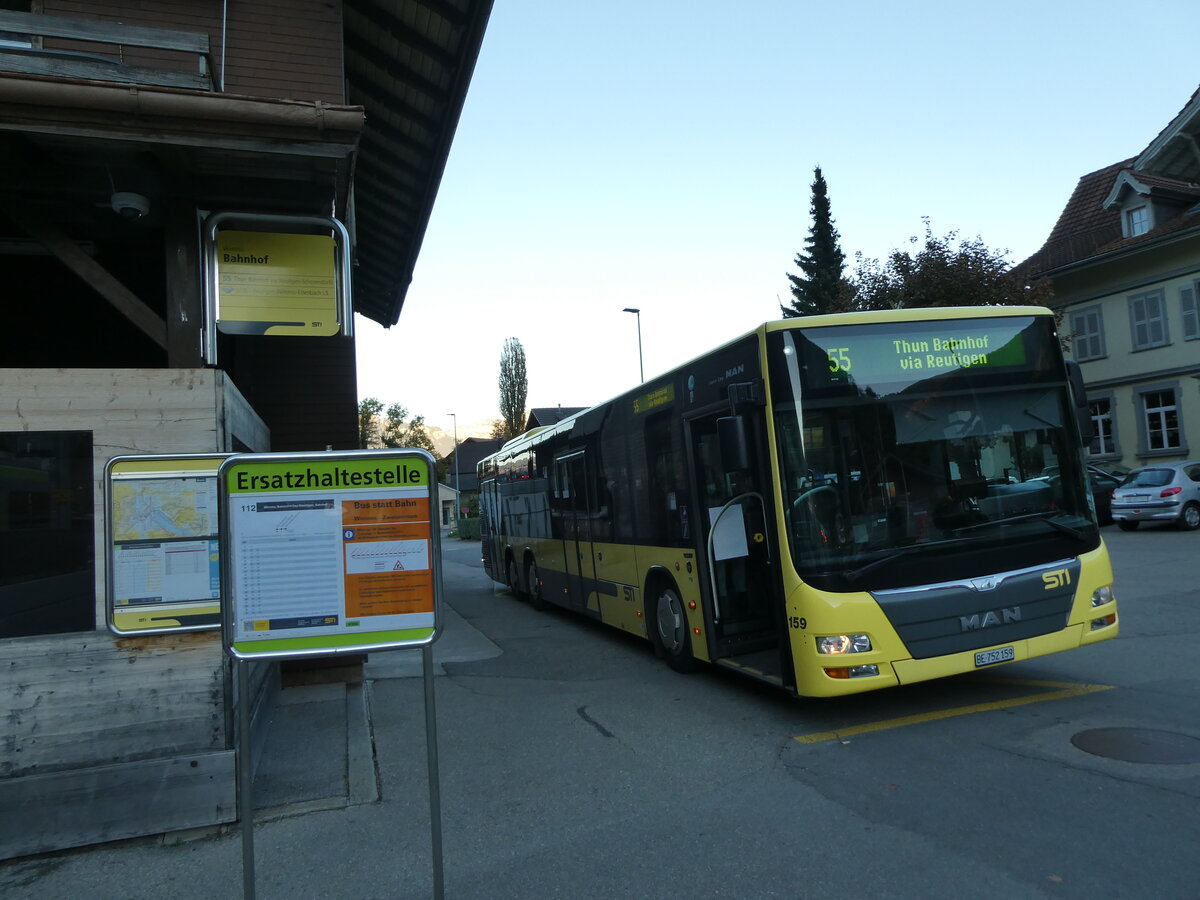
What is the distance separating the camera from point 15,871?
468 centimetres

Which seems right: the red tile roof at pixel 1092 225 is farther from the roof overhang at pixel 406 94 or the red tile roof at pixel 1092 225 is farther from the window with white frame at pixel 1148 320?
the roof overhang at pixel 406 94

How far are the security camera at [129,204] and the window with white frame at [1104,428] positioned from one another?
32409 millimetres

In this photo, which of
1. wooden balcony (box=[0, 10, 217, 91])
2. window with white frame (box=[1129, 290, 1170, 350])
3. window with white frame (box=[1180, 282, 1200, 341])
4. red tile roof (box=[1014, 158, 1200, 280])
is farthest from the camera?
red tile roof (box=[1014, 158, 1200, 280])

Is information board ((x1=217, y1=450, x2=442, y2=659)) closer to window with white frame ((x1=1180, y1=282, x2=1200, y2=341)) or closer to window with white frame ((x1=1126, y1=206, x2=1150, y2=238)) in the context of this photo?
window with white frame ((x1=1180, y1=282, x2=1200, y2=341))

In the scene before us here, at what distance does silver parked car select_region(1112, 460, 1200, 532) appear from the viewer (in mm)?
20234

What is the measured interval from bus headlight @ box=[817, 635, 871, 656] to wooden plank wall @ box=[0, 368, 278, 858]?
3833mm

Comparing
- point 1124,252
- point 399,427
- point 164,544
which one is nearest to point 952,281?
point 1124,252

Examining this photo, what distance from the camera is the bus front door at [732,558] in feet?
25.0

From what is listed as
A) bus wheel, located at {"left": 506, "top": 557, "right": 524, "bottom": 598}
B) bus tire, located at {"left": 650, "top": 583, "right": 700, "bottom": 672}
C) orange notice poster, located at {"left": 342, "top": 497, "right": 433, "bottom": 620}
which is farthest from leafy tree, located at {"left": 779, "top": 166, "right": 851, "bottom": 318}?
orange notice poster, located at {"left": 342, "top": 497, "right": 433, "bottom": 620}

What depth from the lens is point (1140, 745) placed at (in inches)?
216

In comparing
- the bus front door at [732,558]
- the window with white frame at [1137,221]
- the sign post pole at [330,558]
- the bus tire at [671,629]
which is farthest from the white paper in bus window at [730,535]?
the window with white frame at [1137,221]

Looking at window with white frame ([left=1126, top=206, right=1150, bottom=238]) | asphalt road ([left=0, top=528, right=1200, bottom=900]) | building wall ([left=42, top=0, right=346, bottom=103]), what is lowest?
asphalt road ([left=0, top=528, right=1200, bottom=900])

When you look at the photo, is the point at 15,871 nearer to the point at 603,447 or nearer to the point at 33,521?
the point at 33,521

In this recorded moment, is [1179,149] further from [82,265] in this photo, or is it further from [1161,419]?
[82,265]
